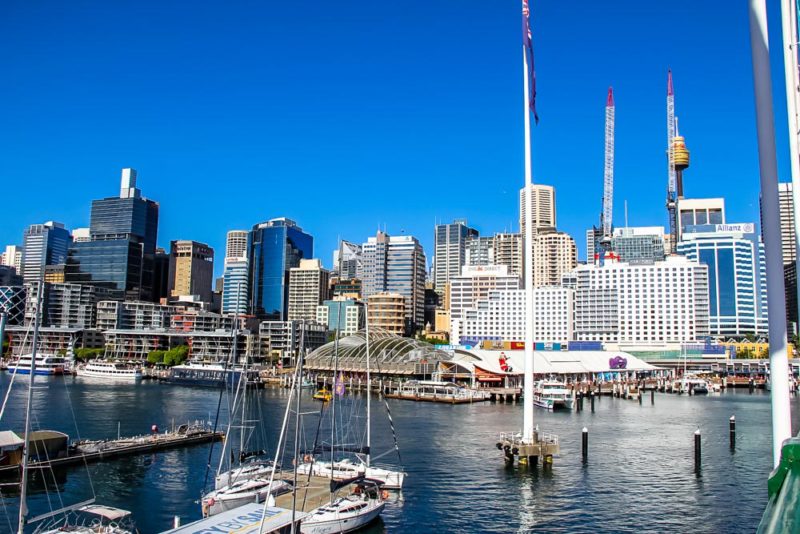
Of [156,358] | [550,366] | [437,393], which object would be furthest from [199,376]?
[550,366]

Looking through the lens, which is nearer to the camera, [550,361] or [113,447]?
[113,447]

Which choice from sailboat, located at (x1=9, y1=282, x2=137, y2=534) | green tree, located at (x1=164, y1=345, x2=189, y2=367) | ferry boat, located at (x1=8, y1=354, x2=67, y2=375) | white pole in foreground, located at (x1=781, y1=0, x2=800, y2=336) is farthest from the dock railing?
green tree, located at (x1=164, y1=345, x2=189, y2=367)

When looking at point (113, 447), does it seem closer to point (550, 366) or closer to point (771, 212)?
point (771, 212)

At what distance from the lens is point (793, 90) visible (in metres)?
7.58

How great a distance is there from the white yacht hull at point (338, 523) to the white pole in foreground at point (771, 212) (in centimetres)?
2766

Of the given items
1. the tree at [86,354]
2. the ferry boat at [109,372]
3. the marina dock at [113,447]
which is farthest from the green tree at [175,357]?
the marina dock at [113,447]

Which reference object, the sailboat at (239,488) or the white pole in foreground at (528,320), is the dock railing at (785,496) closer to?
the sailboat at (239,488)

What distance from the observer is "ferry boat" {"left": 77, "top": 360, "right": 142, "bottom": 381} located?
141 m

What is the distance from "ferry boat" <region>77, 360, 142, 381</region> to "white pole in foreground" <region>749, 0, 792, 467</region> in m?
145

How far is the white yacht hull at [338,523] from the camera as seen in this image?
3334cm

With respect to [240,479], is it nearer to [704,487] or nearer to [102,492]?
[102,492]

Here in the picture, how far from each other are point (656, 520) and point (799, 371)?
14682 centimetres

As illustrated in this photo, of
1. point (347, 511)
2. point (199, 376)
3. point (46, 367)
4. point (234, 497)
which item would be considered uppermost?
point (46, 367)

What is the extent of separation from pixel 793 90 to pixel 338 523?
1243 inches
